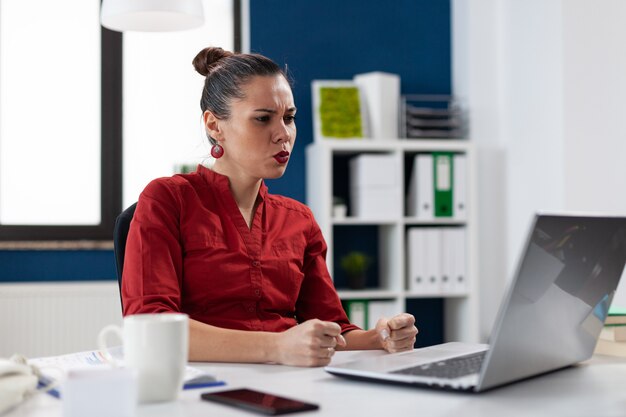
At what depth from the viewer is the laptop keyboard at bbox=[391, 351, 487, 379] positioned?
3.39 feet

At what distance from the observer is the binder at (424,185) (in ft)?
12.0

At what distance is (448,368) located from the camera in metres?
1.08

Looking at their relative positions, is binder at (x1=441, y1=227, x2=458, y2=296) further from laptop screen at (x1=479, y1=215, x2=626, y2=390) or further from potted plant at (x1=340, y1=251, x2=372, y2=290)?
laptop screen at (x1=479, y1=215, x2=626, y2=390)

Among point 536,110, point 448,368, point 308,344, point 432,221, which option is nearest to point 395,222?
point 432,221

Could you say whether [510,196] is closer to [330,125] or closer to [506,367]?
[330,125]

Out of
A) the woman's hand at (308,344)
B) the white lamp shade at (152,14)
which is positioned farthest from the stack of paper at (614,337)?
the white lamp shade at (152,14)

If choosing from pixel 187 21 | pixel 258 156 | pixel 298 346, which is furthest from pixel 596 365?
pixel 187 21

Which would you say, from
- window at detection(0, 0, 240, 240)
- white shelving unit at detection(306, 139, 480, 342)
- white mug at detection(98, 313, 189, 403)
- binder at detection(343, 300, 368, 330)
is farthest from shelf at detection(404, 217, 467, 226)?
white mug at detection(98, 313, 189, 403)

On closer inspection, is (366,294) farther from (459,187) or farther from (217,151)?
(217,151)

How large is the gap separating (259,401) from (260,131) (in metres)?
0.92

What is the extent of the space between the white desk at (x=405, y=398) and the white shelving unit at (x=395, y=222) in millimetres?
2410

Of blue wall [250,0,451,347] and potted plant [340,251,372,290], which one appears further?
blue wall [250,0,451,347]

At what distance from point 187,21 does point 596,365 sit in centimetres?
166

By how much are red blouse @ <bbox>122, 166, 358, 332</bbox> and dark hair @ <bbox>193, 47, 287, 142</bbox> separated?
18 cm
